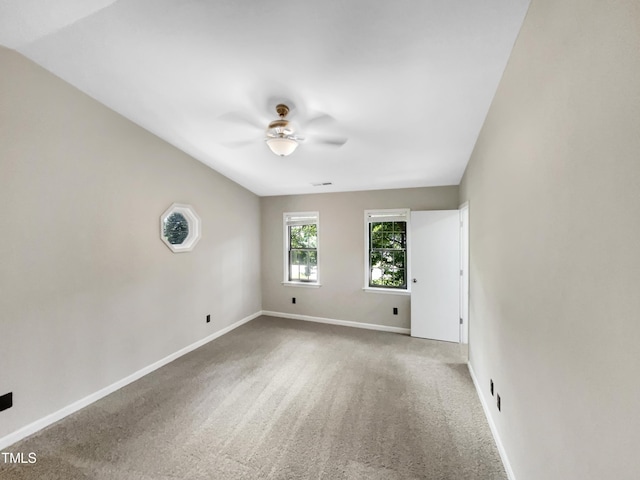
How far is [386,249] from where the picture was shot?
15.0 feet

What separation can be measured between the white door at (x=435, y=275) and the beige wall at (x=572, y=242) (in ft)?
7.14

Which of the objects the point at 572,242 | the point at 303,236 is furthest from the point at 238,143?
the point at 572,242

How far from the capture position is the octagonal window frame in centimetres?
330

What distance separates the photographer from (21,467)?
71.2 inches

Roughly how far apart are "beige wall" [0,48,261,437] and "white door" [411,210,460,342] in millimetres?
3313

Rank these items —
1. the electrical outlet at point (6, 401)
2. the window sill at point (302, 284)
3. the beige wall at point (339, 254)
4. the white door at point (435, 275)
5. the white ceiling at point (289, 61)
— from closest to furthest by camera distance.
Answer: the white ceiling at point (289, 61) < the electrical outlet at point (6, 401) < the white door at point (435, 275) < the beige wall at point (339, 254) < the window sill at point (302, 284)

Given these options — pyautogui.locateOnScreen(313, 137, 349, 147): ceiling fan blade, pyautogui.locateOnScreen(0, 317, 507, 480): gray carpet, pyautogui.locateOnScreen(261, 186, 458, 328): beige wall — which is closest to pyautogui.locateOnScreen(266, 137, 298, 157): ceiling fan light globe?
pyautogui.locateOnScreen(313, 137, 349, 147): ceiling fan blade

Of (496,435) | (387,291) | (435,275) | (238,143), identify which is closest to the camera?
(496,435)

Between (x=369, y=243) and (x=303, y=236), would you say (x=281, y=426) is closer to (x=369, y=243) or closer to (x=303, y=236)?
(x=369, y=243)

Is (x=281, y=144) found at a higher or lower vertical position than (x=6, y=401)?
higher

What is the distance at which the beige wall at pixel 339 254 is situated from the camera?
4.36 m

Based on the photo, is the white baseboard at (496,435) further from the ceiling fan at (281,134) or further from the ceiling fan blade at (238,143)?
the ceiling fan blade at (238,143)

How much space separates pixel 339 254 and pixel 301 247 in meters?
0.84

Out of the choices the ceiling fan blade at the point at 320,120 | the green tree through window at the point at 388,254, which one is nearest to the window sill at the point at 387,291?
the green tree through window at the point at 388,254
